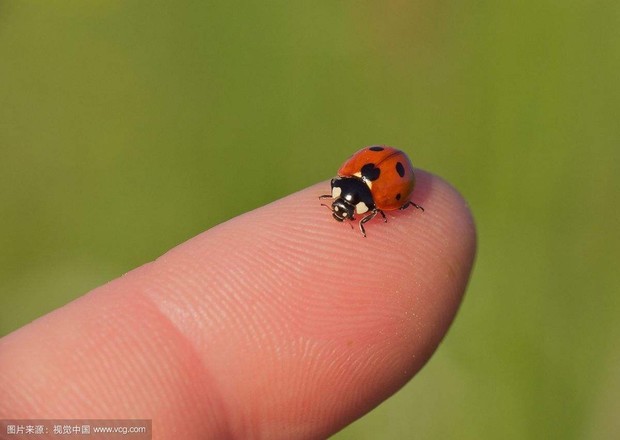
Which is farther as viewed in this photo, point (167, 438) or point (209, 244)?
point (209, 244)

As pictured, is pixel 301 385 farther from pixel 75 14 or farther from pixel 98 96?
pixel 75 14

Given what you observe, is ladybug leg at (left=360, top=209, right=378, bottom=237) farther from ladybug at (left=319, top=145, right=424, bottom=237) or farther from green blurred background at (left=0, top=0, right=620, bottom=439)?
green blurred background at (left=0, top=0, right=620, bottom=439)

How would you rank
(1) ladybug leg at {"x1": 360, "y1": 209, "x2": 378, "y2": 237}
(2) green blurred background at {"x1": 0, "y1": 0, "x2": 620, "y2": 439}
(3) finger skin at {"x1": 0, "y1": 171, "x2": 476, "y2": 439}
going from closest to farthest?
(3) finger skin at {"x1": 0, "y1": 171, "x2": 476, "y2": 439}, (1) ladybug leg at {"x1": 360, "y1": 209, "x2": 378, "y2": 237}, (2) green blurred background at {"x1": 0, "y1": 0, "x2": 620, "y2": 439}

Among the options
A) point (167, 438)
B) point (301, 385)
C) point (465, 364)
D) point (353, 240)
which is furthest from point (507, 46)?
point (167, 438)

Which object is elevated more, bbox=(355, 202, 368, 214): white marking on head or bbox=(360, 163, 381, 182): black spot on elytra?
bbox=(360, 163, 381, 182): black spot on elytra

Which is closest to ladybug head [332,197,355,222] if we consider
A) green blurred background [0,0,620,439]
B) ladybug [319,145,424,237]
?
ladybug [319,145,424,237]

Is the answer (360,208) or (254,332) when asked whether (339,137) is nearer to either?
(360,208)
